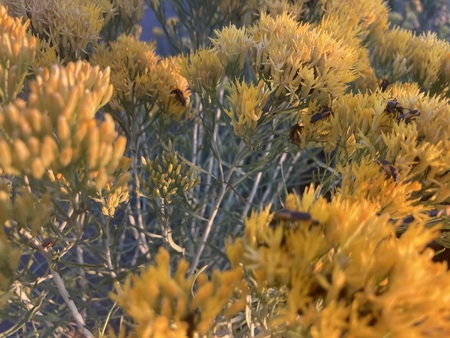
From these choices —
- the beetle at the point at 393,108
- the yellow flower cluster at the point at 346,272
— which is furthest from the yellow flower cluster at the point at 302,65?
the yellow flower cluster at the point at 346,272

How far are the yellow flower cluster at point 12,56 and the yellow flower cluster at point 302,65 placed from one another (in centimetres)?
43

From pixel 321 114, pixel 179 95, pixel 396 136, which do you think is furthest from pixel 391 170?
pixel 179 95

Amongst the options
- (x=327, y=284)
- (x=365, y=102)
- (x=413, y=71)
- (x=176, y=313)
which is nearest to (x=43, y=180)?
(x=176, y=313)

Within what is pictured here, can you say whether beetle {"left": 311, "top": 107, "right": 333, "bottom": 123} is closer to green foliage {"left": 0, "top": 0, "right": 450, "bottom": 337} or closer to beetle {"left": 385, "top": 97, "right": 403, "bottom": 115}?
green foliage {"left": 0, "top": 0, "right": 450, "bottom": 337}

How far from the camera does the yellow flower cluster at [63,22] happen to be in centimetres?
88

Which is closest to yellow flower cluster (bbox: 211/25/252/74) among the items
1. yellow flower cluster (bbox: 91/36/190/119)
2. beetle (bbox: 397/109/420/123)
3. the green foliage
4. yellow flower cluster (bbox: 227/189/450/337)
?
the green foliage

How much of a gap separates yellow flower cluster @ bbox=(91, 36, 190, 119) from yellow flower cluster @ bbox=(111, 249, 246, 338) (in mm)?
570

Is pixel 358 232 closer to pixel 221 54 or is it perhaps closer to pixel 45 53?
pixel 221 54

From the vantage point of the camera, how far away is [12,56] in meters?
0.63

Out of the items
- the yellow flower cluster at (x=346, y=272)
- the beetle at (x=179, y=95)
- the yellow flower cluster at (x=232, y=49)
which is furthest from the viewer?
the beetle at (x=179, y=95)

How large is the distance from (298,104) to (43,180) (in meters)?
0.52

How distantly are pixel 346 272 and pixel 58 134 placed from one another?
1.24 ft

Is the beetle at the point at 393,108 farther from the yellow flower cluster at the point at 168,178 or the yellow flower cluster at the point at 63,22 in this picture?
the yellow flower cluster at the point at 63,22

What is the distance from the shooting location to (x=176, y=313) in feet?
1.38
